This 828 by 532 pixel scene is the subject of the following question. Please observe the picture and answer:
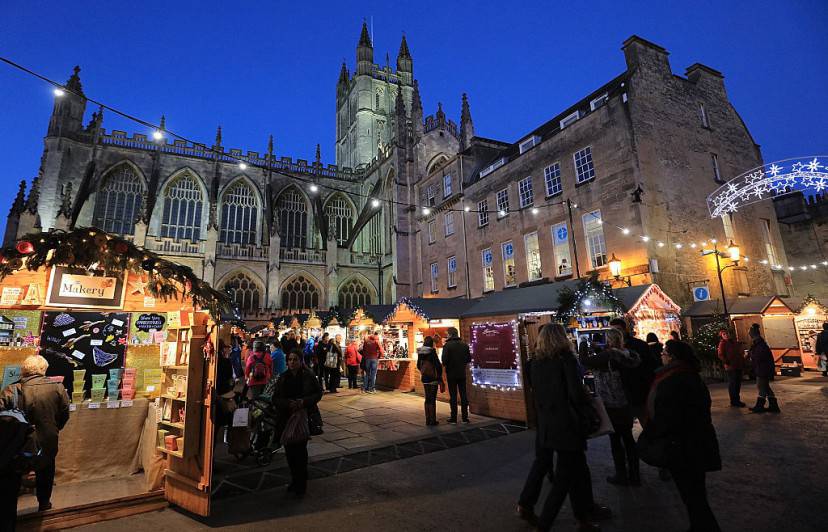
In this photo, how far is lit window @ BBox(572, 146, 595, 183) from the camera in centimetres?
1435

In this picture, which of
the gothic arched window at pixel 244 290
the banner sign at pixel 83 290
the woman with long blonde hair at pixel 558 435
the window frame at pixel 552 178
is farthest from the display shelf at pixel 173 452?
the gothic arched window at pixel 244 290

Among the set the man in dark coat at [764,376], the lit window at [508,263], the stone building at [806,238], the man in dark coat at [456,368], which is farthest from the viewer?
the stone building at [806,238]

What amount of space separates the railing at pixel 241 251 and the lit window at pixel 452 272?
1392cm

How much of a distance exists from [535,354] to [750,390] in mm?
10314

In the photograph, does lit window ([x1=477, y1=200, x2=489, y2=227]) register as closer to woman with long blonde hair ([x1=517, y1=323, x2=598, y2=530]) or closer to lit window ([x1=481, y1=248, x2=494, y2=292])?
lit window ([x1=481, y1=248, x2=494, y2=292])

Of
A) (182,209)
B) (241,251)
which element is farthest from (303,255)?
(182,209)

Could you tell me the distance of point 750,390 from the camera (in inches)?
396

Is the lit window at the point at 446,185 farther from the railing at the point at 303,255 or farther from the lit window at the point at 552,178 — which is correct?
the railing at the point at 303,255

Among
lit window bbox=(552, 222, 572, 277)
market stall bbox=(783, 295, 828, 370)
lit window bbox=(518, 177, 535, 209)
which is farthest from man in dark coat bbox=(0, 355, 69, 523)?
market stall bbox=(783, 295, 828, 370)

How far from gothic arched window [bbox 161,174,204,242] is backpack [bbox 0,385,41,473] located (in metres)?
27.9

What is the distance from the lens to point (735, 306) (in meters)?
12.6

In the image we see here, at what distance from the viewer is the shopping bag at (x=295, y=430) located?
4.42 m

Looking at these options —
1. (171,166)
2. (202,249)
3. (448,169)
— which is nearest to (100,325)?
(448,169)

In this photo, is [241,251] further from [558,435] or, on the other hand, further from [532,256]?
[558,435]
